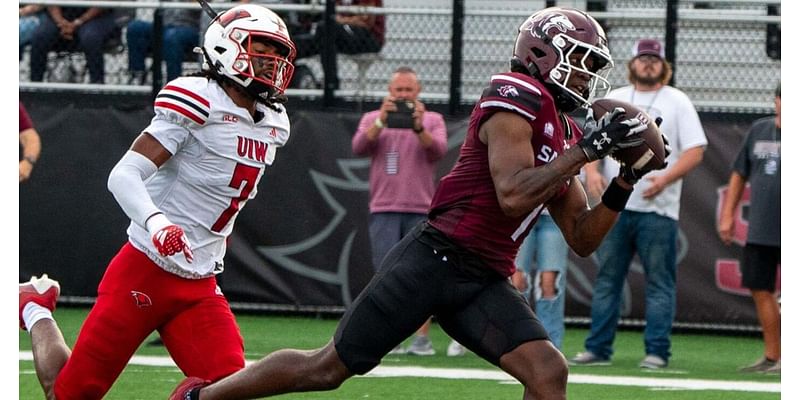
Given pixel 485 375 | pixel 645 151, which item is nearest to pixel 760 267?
pixel 485 375

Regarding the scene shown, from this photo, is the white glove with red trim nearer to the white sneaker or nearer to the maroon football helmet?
the maroon football helmet

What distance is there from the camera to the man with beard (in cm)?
838

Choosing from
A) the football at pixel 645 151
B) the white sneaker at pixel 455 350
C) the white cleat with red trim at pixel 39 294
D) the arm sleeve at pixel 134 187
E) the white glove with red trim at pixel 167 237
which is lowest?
the white sneaker at pixel 455 350

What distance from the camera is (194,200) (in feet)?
17.2

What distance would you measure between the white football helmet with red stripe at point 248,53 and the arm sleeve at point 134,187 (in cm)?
49

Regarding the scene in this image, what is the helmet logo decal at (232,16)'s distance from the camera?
5344 mm

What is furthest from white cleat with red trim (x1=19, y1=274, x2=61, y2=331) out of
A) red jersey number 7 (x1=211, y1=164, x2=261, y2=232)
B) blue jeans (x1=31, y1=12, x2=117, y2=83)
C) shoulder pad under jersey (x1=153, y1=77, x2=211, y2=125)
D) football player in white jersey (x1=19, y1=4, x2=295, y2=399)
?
blue jeans (x1=31, y1=12, x2=117, y2=83)

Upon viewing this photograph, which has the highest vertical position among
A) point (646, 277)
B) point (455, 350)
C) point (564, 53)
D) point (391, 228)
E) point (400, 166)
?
point (564, 53)

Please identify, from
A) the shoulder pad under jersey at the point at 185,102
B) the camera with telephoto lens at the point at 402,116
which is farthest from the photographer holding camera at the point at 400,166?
the shoulder pad under jersey at the point at 185,102

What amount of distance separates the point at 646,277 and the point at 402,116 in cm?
183

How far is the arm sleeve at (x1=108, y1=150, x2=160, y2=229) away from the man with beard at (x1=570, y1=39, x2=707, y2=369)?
12.7 ft

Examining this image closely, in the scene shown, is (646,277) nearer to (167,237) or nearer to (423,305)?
(423,305)

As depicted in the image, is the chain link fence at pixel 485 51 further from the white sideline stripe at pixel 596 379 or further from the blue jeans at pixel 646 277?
the white sideline stripe at pixel 596 379

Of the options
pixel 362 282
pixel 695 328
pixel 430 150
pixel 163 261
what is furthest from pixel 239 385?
pixel 695 328
